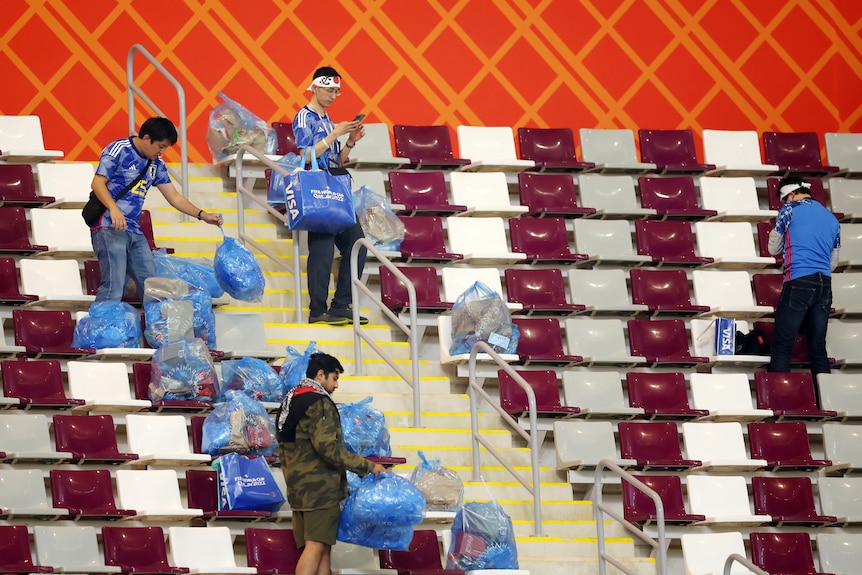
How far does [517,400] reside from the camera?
7613 mm

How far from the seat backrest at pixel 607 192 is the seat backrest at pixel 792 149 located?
1.15 metres

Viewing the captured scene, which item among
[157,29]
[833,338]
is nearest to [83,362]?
[157,29]

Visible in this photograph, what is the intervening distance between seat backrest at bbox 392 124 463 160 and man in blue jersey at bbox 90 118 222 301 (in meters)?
2.19

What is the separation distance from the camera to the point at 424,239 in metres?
8.62

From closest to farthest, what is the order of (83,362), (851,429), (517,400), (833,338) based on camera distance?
(83,362)
(517,400)
(851,429)
(833,338)

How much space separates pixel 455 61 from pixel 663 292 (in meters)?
2.49

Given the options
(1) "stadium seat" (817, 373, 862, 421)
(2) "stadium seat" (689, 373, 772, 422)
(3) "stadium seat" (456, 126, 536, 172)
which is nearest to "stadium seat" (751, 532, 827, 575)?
(2) "stadium seat" (689, 373, 772, 422)

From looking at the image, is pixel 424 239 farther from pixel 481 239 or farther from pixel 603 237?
pixel 603 237

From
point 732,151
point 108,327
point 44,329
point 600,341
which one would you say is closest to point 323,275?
point 108,327

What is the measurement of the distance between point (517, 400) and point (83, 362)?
6.73 feet

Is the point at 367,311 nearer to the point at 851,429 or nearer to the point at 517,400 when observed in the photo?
the point at 517,400

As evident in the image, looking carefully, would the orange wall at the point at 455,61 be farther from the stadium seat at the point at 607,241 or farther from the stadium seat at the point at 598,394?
the stadium seat at the point at 598,394

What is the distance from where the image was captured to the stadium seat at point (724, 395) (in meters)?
8.07

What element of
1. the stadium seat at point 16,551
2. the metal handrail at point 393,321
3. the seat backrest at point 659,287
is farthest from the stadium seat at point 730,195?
the stadium seat at point 16,551
